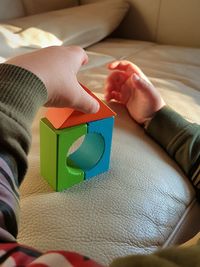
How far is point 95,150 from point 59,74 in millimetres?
151

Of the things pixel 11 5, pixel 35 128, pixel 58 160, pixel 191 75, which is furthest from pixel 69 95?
pixel 11 5

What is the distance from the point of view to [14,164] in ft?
1.41

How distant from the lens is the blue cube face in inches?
22.6

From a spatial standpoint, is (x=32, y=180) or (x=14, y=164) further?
(x=32, y=180)

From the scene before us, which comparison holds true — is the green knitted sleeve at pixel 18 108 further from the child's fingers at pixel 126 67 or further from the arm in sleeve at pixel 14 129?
the child's fingers at pixel 126 67

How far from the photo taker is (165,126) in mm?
733

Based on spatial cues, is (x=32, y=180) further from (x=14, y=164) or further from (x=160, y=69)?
(x=160, y=69)

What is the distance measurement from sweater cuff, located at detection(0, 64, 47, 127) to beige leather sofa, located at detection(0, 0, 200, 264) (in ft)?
0.47

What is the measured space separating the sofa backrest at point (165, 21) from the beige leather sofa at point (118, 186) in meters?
0.19

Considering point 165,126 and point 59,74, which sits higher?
point 59,74

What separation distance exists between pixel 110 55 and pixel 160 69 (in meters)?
0.18

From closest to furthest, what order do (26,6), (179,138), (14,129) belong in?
(14,129)
(179,138)
(26,6)

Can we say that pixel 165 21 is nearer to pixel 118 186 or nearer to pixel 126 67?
pixel 126 67

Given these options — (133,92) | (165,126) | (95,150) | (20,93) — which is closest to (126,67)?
(133,92)
